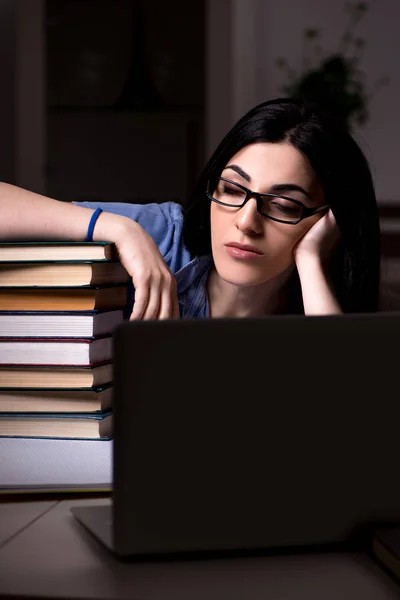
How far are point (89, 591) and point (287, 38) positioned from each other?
3.51 metres

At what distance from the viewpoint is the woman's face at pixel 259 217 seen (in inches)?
51.2

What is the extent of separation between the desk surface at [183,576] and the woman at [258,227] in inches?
21.0

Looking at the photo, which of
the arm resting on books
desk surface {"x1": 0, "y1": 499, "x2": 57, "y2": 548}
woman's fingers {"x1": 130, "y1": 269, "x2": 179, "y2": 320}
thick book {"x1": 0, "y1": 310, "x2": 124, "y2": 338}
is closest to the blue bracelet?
the arm resting on books

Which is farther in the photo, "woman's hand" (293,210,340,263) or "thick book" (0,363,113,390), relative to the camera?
"woman's hand" (293,210,340,263)

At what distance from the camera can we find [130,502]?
23.8 inches

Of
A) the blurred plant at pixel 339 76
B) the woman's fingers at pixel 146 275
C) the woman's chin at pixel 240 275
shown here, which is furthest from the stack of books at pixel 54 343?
the blurred plant at pixel 339 76

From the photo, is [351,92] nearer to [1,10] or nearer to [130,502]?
[1,10]

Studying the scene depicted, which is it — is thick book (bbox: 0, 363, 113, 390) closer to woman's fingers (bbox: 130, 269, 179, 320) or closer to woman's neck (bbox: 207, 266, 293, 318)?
woman's fingers (bbox: 130, 269, 179, 320)

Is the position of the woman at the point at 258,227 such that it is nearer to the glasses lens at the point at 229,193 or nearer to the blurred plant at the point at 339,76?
the glasses lens at the point at 229,193

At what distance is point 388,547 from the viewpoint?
0.60 metres

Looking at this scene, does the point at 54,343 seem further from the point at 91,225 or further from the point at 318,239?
the point at 318,239

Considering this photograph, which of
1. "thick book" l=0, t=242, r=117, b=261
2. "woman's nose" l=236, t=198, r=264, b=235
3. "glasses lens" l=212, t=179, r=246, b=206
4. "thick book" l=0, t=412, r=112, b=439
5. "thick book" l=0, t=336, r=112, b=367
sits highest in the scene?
"glasses lens" l=212, t=179, r=246, b=206

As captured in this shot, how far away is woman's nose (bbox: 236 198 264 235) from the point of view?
1270 mm

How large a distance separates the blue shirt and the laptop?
2.85 ft
